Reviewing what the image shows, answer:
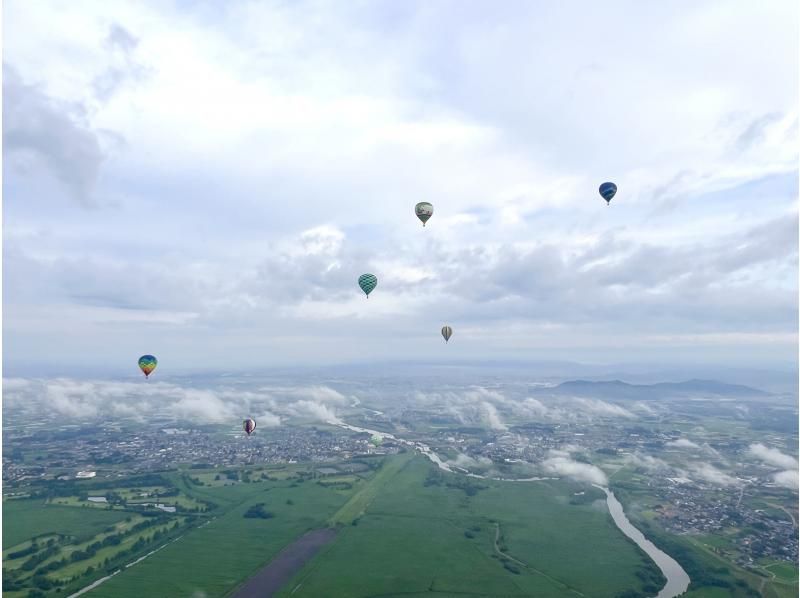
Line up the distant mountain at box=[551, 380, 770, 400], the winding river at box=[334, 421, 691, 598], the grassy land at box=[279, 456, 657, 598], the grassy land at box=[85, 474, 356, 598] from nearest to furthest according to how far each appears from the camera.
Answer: the grassy land at box=[279, 456, 657, 598]
the grassy land at box=[85, 474, 356, 598]
the winding river at box=[334, 421, 691, 598]
the distant mountain at box=[551, 380, 770, 400]

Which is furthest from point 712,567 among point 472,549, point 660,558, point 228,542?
point 228,542

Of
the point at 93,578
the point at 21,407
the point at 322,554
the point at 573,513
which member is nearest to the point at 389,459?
the point at 573,513

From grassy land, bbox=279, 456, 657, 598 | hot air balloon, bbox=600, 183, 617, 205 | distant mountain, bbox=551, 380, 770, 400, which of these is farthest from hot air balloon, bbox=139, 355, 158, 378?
distant mountain, bbox=551, 380, 770, 400

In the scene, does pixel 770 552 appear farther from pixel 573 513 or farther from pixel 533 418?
pixel 533 418

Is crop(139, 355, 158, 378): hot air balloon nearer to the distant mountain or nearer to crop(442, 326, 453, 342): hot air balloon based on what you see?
crop(442, 326, 453, 342): hot air balloon

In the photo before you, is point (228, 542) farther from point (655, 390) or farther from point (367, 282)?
point (655, 390)

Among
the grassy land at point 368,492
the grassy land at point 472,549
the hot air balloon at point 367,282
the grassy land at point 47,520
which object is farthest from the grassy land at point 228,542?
the hot air balloon at point 367,282
